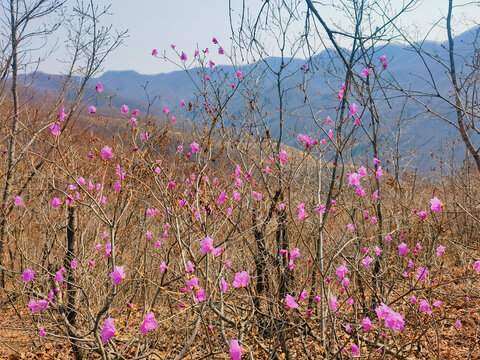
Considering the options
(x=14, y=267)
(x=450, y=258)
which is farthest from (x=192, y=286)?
(x=450, y=258)

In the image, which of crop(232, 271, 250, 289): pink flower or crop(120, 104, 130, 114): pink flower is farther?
crop(120, 104, 130, 114): pink flower

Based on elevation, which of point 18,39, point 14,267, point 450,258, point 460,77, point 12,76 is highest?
point 18,39

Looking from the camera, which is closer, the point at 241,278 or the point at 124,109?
the point at 241,278

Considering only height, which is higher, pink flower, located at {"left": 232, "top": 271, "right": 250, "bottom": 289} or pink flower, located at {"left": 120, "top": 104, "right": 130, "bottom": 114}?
pink flower, located at {"left": 120, "top": 104, "right": 130, "bottom": 114}

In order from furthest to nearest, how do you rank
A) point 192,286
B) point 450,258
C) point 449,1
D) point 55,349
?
point 450,258 < point 55,349 < point 449,1 < point 192,286

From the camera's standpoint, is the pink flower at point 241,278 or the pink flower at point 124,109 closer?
the pink flower at point 241,278

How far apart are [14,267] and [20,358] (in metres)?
2.07

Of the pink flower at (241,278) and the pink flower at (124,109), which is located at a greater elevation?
the pink flower at (124,109)

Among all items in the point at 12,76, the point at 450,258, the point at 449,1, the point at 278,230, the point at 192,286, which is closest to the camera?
the point at 192,286

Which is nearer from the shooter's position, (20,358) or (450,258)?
(20,358)

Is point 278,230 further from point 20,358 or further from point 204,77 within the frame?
point 20,358

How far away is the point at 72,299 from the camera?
3795 millimetres

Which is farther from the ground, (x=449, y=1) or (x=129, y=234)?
(x=449, y=1)

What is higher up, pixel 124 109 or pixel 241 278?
pixel 124 109
